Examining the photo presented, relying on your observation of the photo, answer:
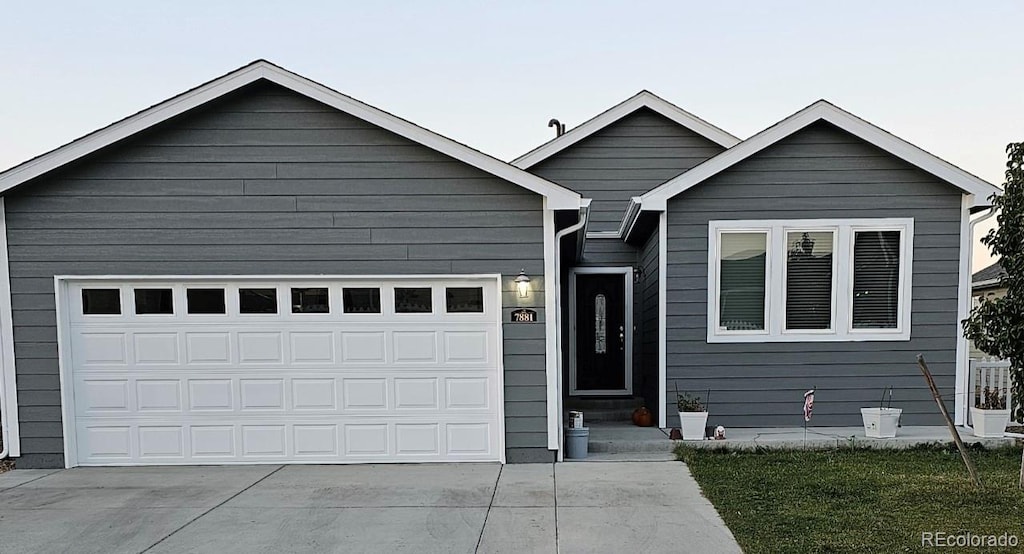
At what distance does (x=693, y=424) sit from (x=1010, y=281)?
293 centimetres

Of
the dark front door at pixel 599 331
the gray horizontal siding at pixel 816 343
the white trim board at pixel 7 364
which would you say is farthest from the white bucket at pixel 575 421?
the white trim board at pixel 7 364

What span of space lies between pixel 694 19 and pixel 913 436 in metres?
7.66

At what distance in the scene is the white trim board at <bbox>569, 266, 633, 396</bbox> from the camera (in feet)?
25.9

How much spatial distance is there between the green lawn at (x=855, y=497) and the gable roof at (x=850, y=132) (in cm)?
284

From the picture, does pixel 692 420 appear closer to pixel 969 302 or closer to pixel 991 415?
pixel 991 415

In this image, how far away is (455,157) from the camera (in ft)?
15.9

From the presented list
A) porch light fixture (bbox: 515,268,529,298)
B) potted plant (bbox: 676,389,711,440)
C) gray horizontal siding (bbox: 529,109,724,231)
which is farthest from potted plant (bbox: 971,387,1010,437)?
porch light fixture (bbox: 515,268,529,298)

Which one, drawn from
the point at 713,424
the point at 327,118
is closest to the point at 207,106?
the point at 327,118

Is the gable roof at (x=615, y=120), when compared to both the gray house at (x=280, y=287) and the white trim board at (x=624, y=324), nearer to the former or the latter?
the white trim board at (x=624, y=324)

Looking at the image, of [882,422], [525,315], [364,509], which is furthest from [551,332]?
[882,422]

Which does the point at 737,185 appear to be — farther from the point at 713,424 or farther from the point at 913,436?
the point at 913,436

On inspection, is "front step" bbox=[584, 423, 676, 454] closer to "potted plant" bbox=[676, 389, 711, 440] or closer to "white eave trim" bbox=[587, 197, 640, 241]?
"potted plant" bbox=[676, 389, 711, 440]

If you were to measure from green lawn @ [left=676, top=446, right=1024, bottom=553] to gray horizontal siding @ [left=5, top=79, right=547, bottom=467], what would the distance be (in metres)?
2.03

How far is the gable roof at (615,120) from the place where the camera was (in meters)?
8.09
